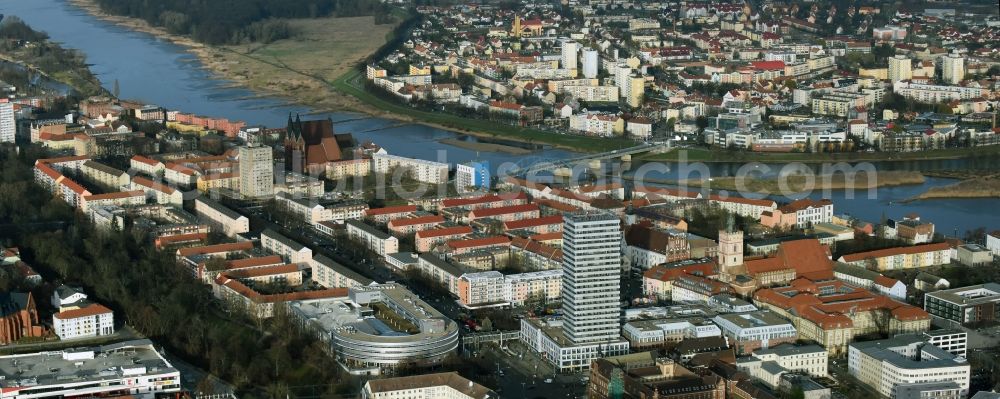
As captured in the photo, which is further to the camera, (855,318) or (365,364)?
(855,318)

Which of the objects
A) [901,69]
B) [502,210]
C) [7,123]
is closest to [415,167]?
[502,210]

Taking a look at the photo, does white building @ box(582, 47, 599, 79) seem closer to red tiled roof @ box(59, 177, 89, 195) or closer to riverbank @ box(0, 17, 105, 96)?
riverbank @ box(0, 17, 105, 96)

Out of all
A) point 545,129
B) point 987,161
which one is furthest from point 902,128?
point 545,129

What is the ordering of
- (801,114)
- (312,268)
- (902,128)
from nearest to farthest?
(312,268) → (902,128) → (801,114)

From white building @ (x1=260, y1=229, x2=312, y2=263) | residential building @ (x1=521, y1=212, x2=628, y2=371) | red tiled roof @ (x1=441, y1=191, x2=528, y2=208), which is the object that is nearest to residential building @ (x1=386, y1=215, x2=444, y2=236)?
red tiled roof @ (x1=441, y1=191, x2=528, y2=208)

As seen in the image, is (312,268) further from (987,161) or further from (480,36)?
(480,36)

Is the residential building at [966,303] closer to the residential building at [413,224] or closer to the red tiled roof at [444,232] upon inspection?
the red tiled roof at [444,232]

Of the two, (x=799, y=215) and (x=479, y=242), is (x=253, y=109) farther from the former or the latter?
(x=799, y=215)
